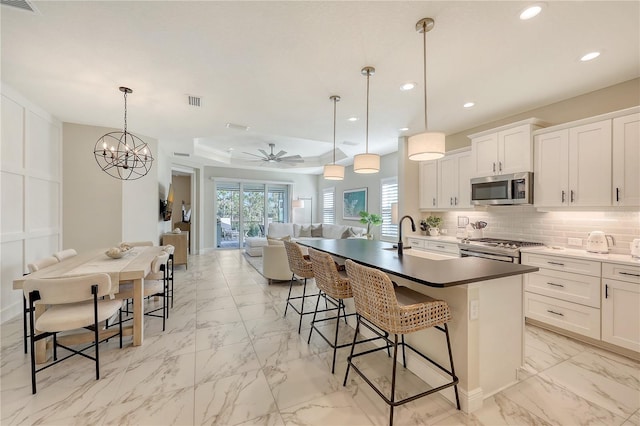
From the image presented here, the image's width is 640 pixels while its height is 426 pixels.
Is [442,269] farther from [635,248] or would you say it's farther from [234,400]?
[635,248]

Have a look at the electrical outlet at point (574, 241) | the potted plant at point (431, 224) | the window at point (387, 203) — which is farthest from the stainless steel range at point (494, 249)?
the window at point (387, 203)

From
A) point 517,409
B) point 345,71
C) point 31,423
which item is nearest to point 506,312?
point 517,409

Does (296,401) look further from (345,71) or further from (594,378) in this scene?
(345,71)

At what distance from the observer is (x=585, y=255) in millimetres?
2779

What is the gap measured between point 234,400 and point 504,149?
4.15 m

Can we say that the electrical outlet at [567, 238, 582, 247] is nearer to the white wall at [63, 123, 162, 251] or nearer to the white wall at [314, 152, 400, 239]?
the white wall at [314, 152, 400, 239]

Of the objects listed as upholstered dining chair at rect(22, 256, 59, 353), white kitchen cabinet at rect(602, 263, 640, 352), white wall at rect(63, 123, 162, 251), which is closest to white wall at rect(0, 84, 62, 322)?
white wall at rect(63, 123, 162, 251)

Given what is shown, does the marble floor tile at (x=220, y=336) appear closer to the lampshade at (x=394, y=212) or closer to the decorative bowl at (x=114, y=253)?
the decorative bowl at (x=114, y=253)

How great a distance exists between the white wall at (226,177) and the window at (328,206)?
23.1 inches

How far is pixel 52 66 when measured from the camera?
2.64m

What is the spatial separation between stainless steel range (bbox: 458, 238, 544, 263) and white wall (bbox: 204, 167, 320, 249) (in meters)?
7.04

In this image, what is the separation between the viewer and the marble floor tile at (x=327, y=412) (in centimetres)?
177

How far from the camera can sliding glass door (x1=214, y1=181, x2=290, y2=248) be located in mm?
9203

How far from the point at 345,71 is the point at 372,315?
2274 mm
